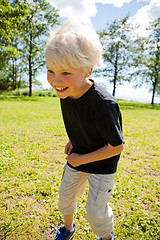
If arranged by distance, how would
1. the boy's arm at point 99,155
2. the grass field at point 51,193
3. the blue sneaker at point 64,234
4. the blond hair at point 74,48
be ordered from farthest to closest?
the grass field at point 51,193 → the blue sneaker at point 64,234 → the boy's arm at point 99,155 → the blond hair at point 74,48

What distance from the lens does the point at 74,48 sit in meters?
1.36

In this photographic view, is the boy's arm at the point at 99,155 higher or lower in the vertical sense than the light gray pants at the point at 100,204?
higher

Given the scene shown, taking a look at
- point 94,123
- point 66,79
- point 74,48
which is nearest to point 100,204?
point 94,123

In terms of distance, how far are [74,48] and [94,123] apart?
2.13ft

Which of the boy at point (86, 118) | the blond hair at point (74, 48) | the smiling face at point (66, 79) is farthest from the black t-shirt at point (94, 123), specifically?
the blond hair at point (74, 48)

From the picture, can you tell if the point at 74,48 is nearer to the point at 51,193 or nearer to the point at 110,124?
the point at 110,124

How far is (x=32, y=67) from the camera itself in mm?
27062

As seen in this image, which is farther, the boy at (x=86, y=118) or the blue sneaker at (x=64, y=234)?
the blue sneaker at (x=64, y=234)

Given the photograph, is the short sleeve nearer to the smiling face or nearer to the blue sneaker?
the smiling face

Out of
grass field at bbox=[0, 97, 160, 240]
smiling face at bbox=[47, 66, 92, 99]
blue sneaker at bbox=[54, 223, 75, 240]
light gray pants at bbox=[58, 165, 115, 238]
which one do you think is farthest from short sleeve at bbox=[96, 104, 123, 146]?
grass field at bbox=[0, 97, 160, 240]

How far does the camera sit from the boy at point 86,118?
1.40 m

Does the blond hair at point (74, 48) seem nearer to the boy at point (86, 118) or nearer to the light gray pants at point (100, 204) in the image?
the boy at point (86, 118)

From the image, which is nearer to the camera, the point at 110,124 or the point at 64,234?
the point at 110,124

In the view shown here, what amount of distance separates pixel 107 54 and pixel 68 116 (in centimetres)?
2938
